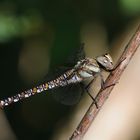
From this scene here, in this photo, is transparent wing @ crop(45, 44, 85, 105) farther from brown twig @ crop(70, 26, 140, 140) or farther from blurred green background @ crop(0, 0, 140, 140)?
brown twig @ crop(70, 26, 140, 140)

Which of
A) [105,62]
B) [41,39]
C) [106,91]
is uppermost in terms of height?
[41,39]

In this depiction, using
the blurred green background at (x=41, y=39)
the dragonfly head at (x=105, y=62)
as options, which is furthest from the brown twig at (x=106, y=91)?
the blurred green background at (x=41, y=39)

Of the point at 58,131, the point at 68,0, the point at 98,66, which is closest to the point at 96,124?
the point at 58,131

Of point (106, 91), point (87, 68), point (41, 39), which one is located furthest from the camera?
point (41, 39)

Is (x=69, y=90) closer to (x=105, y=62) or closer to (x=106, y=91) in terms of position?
(x=105, y=62)

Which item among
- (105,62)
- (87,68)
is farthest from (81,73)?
(105,62)

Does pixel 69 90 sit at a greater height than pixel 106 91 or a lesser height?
greater

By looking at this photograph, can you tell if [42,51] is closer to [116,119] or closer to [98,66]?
[116,119]

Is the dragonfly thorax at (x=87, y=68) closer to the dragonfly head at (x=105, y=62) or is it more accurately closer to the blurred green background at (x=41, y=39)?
the dragonfly head at (x=105, y=62)

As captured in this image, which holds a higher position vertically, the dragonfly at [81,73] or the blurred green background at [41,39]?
the blurred green background at [41,39]
